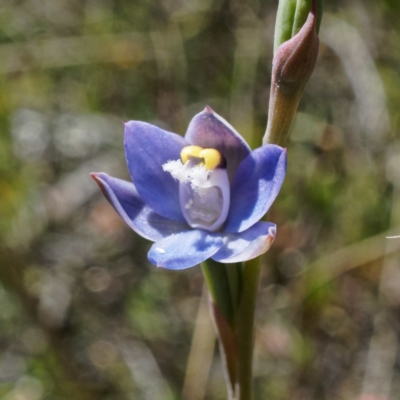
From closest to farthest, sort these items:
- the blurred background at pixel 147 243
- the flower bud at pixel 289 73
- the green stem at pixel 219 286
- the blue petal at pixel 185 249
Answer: the flower bud at pixel 289 73, the blue petal at pixel 185 249, the green stem at pixel 219 286, the blurred background at pixel 147 243

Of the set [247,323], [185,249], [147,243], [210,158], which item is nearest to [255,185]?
[210,158]

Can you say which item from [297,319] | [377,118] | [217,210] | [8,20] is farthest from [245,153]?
[8,20]

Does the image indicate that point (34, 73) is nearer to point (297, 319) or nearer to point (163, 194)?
point (297, 319)

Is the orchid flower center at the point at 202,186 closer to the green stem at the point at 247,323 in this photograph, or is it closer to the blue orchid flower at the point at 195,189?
the blue orchid flower at the point at 195,189

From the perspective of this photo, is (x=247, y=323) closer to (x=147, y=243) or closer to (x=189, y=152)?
(x=189, y=152)

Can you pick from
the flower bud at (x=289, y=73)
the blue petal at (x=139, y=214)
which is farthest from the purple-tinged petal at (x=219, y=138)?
the blue petal at (x=139, y=214)

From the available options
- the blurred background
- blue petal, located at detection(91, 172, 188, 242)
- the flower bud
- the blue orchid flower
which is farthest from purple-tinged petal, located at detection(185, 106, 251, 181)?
the blurred background
